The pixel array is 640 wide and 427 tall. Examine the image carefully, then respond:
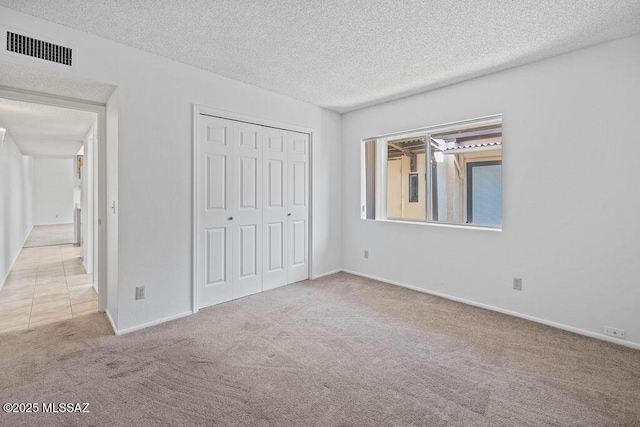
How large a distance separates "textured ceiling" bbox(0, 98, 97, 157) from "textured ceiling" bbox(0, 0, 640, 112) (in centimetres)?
151

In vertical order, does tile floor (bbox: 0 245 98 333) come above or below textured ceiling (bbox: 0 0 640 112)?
below

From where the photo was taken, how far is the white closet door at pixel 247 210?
3.61m

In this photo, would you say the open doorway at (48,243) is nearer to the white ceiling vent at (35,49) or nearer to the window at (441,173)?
the white ceiling vent at (35,49)

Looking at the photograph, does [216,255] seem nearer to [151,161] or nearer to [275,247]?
[275,247]

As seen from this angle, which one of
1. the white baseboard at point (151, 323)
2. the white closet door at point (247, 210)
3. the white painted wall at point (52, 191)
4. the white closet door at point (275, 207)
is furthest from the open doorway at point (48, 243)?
the white painted wall at point (52, 191)

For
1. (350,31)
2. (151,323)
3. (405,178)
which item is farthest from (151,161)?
(405,178)

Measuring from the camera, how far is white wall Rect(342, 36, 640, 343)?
2555 mm

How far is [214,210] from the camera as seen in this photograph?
134 inches

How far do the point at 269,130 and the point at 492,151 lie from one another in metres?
2.69

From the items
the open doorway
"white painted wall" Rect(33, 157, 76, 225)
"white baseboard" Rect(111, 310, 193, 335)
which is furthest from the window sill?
"white painted wall" Rect(33, 157, 76, 225)

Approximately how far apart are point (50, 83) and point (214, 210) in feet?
5.67

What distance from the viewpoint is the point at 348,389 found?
1980mm

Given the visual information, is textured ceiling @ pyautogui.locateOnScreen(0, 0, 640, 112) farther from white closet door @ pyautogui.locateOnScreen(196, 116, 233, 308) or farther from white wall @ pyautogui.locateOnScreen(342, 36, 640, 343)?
white closet door @ pyautogui.locateOnScreen(196, 116, 233, 308)

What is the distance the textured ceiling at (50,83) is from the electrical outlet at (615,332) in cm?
476
